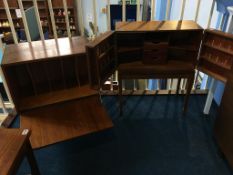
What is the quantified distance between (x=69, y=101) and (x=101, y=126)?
41 cm

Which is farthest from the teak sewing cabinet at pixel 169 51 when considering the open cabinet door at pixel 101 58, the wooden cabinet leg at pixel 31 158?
the wooden cabinet leg at pixel 31 158

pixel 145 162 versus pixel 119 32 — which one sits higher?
pixel 119 32

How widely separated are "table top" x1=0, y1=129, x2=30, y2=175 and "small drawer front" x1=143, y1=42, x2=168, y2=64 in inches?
47.9

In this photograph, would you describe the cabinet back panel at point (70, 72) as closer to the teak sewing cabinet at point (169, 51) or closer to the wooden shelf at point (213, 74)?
the teak sewing cabinet at point (169, 51)

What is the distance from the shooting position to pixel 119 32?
1.84 meters

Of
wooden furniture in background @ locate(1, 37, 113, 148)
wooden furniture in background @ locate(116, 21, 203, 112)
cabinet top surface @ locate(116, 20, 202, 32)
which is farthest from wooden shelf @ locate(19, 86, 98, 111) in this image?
cabinet top surface @ locate(116, 20, 202, 32)

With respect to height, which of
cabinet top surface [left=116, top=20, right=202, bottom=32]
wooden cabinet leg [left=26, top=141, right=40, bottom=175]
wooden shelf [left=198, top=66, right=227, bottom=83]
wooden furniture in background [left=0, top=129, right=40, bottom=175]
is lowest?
wooden cabinet leg [left=26, top=141, right=40, bottom=175]

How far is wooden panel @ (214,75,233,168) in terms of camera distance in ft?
5.07

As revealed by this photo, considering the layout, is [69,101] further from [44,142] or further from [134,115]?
[134,115]

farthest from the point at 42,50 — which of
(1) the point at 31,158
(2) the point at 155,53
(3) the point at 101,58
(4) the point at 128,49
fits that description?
(2) the point at 155,53

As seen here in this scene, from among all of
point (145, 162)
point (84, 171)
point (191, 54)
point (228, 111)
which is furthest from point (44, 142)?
point (191, 54)

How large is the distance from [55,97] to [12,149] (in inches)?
30.5

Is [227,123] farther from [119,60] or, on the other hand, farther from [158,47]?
[119,60]

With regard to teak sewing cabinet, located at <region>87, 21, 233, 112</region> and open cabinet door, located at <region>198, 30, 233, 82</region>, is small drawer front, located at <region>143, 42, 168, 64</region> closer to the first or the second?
teak sewing cabinet, located at <region>87, 21, 233, 112</region>
